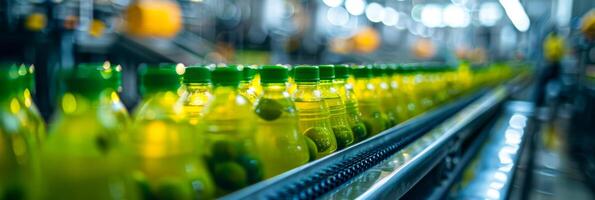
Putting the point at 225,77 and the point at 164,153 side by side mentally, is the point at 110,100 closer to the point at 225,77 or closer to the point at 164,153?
the point at 164,153

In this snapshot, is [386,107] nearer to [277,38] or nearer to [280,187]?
[280,187]

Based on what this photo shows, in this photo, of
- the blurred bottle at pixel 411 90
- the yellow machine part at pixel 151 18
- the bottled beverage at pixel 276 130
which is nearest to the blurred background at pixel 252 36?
the yellow machine part at pixel 151 18

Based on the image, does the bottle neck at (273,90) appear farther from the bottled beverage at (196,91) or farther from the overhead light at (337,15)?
the overhead light at (337,15)

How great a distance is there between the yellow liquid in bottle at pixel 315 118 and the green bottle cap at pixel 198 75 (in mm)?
243

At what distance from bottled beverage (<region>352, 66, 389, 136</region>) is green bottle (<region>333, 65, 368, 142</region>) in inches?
3.0

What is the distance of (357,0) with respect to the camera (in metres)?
9.45

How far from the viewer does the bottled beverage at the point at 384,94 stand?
1376mm

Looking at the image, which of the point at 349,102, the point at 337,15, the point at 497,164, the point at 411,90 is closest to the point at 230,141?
the point at 349,102

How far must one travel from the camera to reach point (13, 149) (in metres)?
0.52

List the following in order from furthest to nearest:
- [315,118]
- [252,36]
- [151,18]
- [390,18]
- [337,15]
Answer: [390,18]
[337,15]
[252,36]
[151,18]
[315,118]

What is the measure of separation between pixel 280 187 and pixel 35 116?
0.32m

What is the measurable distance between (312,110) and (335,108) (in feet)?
0.29

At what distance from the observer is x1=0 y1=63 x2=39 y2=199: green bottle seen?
0.51 metres

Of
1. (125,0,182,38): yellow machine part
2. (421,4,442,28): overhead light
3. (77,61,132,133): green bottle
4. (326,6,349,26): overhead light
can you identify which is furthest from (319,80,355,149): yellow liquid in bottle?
(421,4,442,28): overhead light
